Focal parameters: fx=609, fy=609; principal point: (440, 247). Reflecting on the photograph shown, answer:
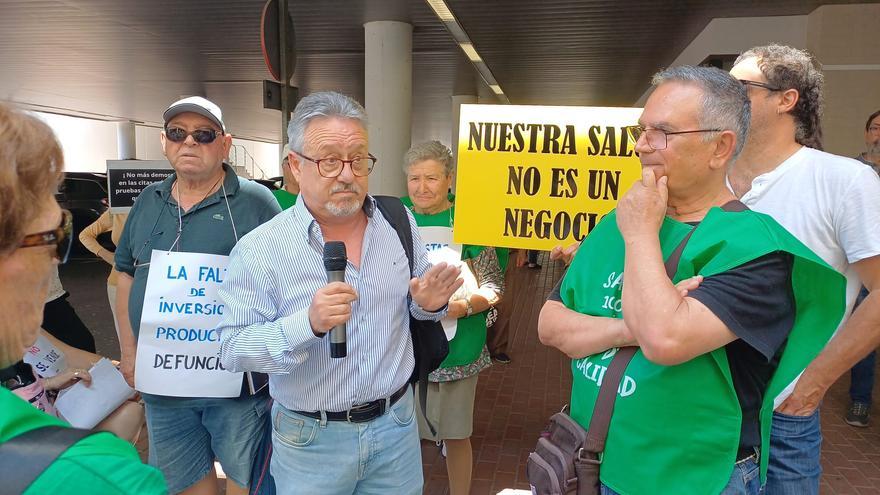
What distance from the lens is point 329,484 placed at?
199 cm

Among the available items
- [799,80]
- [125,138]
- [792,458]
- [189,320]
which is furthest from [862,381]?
[125,138]

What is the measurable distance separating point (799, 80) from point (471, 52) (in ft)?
34.9

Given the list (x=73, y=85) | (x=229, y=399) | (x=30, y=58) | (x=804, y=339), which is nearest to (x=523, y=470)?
(x=229, y=399)

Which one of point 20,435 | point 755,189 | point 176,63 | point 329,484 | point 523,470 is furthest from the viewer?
point 176,63

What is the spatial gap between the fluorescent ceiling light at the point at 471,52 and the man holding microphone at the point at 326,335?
9986mm

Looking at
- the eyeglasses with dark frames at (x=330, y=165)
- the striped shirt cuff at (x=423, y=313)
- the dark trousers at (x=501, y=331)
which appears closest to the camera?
the eyeglasses with dark frames at (x=330, y=165)

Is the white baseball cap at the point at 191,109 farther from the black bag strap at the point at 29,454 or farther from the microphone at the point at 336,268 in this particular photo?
the black bag strap at the point at 29,454

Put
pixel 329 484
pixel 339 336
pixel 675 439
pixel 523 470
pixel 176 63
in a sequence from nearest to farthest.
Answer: pixel 675 439 < pixel 339 336 < pixel 329 484 < pixel 523 470 < pixel 176 63

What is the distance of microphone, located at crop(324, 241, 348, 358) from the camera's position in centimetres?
185

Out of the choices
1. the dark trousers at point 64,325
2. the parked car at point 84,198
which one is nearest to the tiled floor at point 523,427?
the dark trousers at point 64,325

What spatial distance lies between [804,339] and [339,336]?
1261 mm

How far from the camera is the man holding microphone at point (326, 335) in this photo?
1998mm

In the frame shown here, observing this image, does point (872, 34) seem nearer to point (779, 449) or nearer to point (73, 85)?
point (779, 449)

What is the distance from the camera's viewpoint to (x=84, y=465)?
82 centimetres
